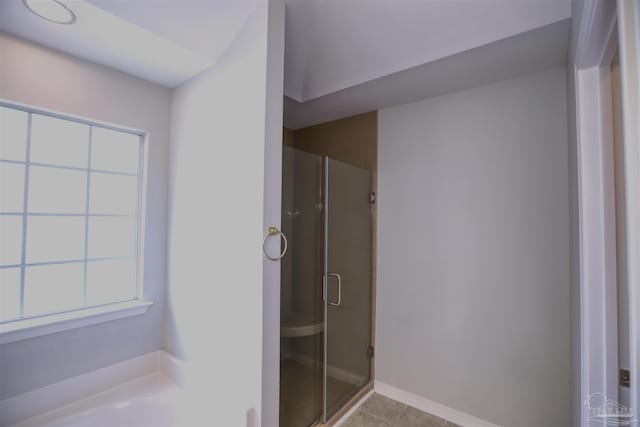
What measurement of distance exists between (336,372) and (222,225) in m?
1.47

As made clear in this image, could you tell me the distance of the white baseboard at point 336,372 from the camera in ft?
6.34

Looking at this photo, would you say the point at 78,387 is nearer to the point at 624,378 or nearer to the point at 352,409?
the point at 352,409

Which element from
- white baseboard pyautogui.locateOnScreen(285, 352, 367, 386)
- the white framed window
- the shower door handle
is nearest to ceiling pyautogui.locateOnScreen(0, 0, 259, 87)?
the white framed window

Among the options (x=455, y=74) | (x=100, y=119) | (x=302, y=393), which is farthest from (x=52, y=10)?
(x=302, y=393)

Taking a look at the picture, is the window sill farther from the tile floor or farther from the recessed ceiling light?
the tile floor

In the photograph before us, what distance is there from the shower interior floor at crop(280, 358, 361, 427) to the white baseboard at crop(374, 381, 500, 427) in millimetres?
418

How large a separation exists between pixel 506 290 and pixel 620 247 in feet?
3.09

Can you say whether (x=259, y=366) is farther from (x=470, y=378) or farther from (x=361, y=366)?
(x=470, y=378)

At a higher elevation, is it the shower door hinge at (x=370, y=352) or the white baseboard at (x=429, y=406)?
the shower door hinge at (x=370, y=352)

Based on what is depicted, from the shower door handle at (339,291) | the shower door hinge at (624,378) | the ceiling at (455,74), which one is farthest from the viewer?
the shower door handle at (339,291)

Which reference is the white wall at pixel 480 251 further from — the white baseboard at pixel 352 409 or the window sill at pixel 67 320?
the window sill at pixel 67 320

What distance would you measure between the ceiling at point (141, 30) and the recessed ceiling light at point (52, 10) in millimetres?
26

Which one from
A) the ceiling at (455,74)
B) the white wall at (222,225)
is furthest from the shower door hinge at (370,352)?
→ the ceiling at (455,74)

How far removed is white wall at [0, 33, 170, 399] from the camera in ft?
4.59
